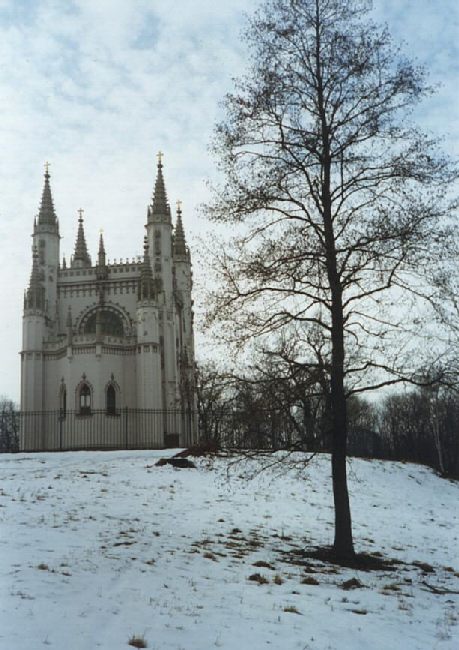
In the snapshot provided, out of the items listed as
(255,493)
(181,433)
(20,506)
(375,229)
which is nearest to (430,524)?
(255,493)

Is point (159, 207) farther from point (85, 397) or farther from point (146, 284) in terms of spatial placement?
point (85, 397)

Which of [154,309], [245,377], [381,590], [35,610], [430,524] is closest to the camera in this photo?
[35,610]

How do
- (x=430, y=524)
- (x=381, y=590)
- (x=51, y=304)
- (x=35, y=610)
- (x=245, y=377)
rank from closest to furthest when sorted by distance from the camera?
(x=35, y=610)
(x=381, y=590)
(x=245, y=377)
(x=430, y=524)
(x=51, y=304)

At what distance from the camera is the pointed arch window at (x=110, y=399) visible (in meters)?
43.5

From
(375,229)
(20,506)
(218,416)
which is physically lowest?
(20,506)

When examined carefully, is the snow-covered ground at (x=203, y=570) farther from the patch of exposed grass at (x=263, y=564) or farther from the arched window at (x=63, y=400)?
the arched window at (x=63, y=400)

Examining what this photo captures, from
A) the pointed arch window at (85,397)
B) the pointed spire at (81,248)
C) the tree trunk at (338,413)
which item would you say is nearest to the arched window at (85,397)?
the pointed arch window at (85,397)

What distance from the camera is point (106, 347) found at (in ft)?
145

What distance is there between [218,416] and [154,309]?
3417 centimetres

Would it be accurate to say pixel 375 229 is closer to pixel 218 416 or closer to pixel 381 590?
pixel 218 416

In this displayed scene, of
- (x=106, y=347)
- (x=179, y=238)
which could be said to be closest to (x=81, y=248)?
(x=179, y=238)

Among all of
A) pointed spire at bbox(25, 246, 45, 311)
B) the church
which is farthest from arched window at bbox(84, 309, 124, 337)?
pointed spire at bbox(25, 246, 45, 311)

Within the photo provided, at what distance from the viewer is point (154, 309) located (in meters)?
45.8

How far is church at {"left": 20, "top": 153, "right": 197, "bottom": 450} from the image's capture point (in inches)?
1682
